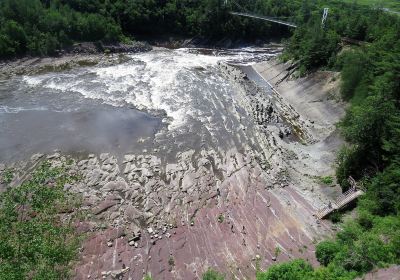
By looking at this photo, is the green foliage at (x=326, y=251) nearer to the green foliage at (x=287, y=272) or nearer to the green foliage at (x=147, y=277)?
the green foliage at (x=287, y=272)

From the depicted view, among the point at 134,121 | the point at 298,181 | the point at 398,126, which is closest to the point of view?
the point at 398,126

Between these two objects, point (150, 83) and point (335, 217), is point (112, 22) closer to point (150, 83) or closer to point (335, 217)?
point (150, 83)

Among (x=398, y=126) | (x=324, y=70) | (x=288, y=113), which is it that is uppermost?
(x=398, y=126)

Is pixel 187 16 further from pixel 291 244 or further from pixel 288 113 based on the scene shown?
pixel 291 244

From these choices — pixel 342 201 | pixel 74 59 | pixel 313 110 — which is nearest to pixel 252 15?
pixel 74 59

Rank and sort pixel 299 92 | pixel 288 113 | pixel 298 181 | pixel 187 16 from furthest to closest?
pixel 187 16 → pixel 299 92 → pixel 288 113 → pixel 298 181

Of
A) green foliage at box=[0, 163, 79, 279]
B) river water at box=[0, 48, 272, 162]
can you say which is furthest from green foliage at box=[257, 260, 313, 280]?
river water at box=[0, 48, 272, 162]

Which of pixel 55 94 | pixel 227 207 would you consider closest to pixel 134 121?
pixel 55 94
